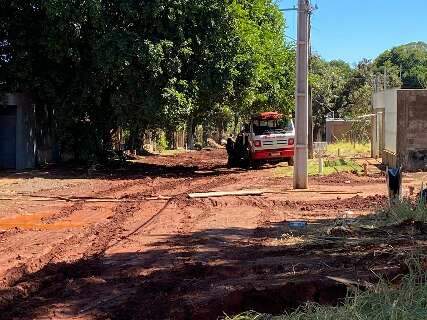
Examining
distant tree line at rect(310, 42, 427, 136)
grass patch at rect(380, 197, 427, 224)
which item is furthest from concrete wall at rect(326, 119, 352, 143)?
grass patch at rect(380, 197, 427, 224)

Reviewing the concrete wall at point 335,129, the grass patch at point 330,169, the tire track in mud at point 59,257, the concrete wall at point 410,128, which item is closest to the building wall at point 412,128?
the concrete wall at point 410,128

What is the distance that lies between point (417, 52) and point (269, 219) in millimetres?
91558

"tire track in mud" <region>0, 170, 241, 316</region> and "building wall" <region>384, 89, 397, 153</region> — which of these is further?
"building wall" <region>384, 89, 397, 153</region>

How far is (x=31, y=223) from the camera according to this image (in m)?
12.6

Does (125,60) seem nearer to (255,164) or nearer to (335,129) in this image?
(255,164)

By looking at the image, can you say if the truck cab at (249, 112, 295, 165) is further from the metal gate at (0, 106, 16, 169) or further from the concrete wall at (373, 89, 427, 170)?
the metal gate at (0, 106, 16, 169)

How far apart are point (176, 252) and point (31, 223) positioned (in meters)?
4.65

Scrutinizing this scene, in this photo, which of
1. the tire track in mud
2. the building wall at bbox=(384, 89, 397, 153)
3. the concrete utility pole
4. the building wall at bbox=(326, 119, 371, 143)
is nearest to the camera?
the tire track in mud

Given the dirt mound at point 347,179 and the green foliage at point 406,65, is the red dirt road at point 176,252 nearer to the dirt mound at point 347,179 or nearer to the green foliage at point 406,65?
the dirt mound at point 347,179

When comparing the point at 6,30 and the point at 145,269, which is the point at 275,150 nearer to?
the point at 6,30

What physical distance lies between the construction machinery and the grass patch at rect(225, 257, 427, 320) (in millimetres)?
20960

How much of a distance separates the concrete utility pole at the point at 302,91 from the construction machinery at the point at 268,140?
8.67 metres

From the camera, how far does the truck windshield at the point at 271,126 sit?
89.0 ft

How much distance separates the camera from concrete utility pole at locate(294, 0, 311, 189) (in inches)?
685
